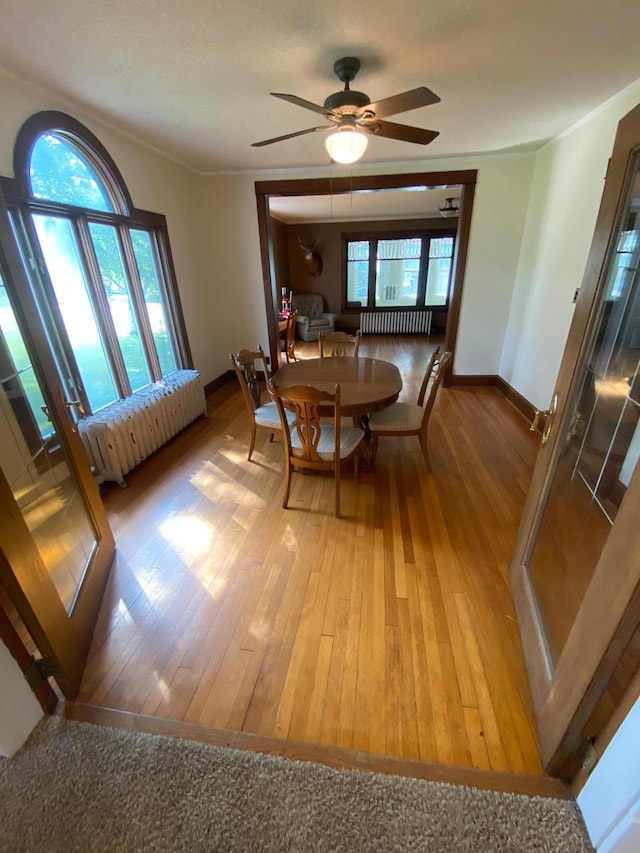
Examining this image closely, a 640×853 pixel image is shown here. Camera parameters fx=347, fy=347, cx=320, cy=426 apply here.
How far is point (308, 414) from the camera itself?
203 cm

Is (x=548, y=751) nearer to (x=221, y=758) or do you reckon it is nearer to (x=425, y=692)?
(x=425, y=692)

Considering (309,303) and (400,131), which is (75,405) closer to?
(400,131)

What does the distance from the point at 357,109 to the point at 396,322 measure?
681cm

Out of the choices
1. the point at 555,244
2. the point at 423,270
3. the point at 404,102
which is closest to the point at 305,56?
the point at 404,102

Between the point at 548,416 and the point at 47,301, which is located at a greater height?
the point at 47,301

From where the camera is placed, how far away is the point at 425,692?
134 centimetres

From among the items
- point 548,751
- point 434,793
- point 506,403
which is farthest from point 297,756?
point 506,403

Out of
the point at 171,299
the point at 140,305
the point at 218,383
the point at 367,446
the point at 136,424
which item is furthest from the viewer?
the point at 218,383

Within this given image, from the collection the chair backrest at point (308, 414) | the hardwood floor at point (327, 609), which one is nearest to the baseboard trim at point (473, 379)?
the hardwood floor at point (327, 609)

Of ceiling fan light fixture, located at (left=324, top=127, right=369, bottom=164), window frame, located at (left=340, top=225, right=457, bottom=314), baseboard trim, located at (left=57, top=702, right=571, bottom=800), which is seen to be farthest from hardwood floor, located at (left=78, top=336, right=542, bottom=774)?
window frame, located at (left=340, top=225, right=457, bottom=314)

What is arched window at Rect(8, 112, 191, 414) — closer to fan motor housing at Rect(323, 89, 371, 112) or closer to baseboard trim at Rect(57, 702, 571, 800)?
baseboard trim at Rect(57, 702, 571, 800)

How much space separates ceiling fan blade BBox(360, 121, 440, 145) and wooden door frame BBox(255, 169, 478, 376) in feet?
6.33

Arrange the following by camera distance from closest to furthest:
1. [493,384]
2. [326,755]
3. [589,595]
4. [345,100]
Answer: [589,595], [326,755], [345,100], [493,384]

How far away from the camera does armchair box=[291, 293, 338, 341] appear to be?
7.88 metres
